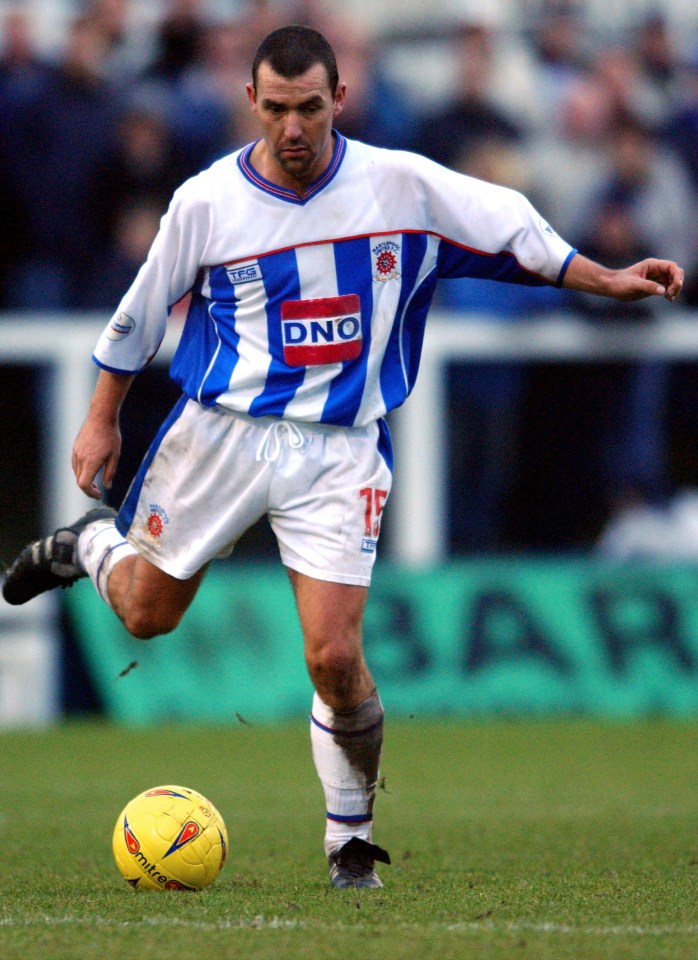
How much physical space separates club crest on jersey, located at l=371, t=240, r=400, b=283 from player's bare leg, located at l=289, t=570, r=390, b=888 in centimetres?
99

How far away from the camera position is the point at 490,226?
5.54m

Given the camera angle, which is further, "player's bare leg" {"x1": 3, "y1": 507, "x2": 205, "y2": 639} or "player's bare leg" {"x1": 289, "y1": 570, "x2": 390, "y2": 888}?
"player's bare leg" {"x1": 3, "y1": 507, "x2": 205, "y2": 639}

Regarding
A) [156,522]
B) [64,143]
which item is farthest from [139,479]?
[64,143]

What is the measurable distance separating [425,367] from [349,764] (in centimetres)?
715

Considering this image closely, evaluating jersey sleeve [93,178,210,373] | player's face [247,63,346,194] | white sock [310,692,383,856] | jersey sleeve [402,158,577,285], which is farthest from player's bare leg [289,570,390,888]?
player's face [247,63,346,194]

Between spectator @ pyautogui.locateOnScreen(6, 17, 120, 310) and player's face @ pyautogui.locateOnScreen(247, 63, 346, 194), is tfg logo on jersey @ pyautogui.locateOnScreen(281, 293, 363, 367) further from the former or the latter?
spectator @ pyautogui.locateOnScreen(6, 17, 120, 310)

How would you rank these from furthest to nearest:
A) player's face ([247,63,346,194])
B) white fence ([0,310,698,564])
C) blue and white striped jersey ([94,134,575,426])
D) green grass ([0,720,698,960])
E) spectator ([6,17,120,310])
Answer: white fence ([0,310,698,564]) < spectator ([6,17,120,310]) < blue and white striped jersey ([94,134,575,426]) < player's face ([247,63,346,194]) < green grass ([0,720,698,960])

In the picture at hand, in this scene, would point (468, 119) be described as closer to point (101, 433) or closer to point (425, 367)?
point (425, 367)

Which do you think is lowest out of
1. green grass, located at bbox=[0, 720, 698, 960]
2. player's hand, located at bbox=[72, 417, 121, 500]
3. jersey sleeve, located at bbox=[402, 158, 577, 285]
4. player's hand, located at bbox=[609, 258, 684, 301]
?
green grass, located at bbox=[0, 720, 698, 960]

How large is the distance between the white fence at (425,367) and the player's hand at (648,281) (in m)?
6.89

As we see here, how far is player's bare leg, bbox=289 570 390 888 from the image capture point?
5.40 m

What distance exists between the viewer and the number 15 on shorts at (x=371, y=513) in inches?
218

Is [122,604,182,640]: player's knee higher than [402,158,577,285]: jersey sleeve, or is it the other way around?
[402,158,577,285]: jersey sleeve

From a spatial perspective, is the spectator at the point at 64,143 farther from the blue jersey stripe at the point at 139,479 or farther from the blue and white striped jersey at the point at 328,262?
the blue and white striped jersey at the point at 328,262
